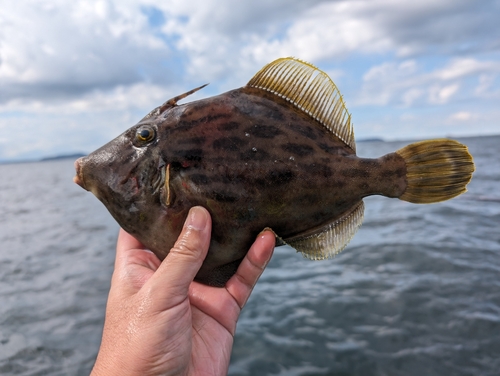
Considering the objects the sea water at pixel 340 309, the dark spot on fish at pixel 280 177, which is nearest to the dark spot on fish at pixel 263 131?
the dark spot on fish at pixel 280 177

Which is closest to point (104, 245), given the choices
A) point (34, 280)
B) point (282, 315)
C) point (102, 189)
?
point (34, 280)

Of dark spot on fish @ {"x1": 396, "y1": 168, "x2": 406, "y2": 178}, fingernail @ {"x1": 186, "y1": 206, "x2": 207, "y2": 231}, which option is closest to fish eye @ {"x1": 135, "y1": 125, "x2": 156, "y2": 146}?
fingernail @ {"x1": 186, "y1": 206, "x2": 207, "y2": 231}

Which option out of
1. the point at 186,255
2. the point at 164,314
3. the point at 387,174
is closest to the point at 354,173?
the point at 387,174

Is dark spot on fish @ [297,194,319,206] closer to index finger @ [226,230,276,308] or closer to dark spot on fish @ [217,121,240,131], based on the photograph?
index finger @ [226,230,276,308]

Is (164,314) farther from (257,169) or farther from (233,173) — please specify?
(257,169)

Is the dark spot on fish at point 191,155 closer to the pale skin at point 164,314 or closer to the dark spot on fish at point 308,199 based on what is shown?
the pale skin at point 164,314
